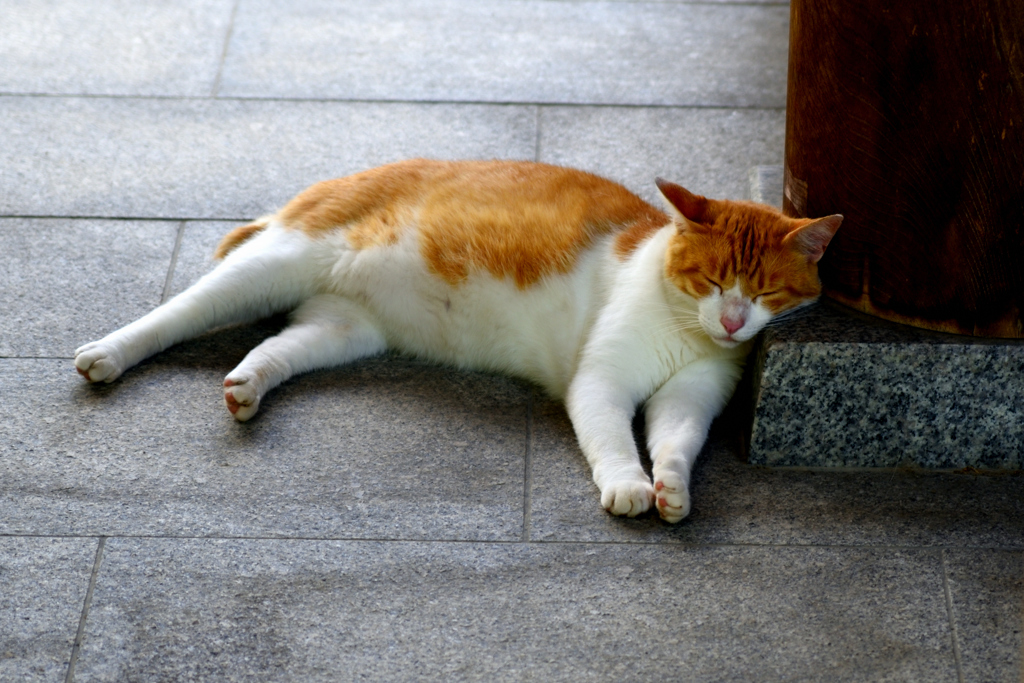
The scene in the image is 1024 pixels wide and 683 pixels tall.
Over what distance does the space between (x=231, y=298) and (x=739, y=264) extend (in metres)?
1.32

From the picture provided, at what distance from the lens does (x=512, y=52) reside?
4484mm

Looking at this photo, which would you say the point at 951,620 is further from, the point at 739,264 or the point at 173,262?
the point at 173,262

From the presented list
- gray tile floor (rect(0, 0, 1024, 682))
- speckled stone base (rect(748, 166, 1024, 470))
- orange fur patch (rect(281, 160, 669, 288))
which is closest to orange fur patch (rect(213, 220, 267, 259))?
orange fur patch (rect(281, 160, 669, 288))

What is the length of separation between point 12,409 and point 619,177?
205 cm

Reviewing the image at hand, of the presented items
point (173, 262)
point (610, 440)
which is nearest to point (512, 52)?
point (173, 262)

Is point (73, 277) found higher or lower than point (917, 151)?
lower

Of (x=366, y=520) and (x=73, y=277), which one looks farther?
(x=73, y=277)

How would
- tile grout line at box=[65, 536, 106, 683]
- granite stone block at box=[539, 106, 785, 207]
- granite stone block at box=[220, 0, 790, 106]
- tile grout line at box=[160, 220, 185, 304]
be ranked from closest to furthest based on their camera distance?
tile grout line at box=[65, 536, 106, 683] < tile grout line at box=[160, 220, 185, 304] < granite stone block at box=[539, 106, 785, 207] < granite stone block at box=[220, 0, 790, 106]

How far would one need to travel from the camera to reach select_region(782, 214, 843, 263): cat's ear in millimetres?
2244

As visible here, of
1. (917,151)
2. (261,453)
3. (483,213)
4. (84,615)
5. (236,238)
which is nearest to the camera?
(84,615)

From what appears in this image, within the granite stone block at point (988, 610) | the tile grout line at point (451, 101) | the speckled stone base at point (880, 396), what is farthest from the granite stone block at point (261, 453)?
the tile grout line at point (451, 101)

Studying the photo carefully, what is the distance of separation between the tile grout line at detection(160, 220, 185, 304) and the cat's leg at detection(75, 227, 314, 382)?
0.62 feet

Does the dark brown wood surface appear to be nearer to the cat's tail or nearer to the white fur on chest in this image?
the white fur on chest

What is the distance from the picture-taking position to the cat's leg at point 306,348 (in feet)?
8.46
